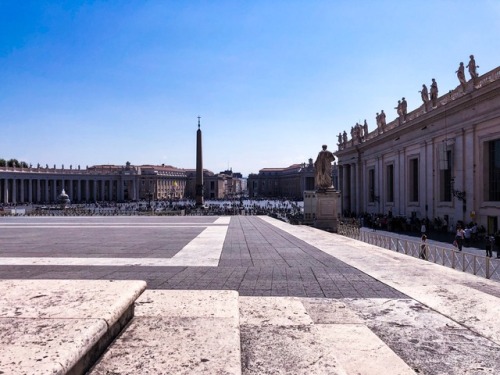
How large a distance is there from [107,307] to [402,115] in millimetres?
46749

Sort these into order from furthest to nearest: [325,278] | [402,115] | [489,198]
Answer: [402,115], [489,198], [325,278]

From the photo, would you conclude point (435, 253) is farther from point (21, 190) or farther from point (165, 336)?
point (21, 190)

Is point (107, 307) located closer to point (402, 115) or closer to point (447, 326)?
point (447, 326)

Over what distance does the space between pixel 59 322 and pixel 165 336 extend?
3.05 feet

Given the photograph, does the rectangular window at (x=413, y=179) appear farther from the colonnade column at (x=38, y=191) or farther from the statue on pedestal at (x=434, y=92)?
the colonnade column at (x=38, y=191)

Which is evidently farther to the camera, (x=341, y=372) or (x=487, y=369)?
(x=487, y=369)

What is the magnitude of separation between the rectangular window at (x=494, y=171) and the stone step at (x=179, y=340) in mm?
28138

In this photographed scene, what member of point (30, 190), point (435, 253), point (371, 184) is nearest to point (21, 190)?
point (30, 190)

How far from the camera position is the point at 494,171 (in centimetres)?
2841

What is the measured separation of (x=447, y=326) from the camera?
470 centimetres

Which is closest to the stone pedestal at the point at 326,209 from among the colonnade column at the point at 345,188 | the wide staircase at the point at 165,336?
the wide staircase at the point at 165,336

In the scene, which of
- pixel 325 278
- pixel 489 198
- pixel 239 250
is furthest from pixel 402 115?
pixel 325 278

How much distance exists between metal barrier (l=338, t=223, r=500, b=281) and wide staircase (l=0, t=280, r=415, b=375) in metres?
8.86

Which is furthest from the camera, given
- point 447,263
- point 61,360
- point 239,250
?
point 447,263
